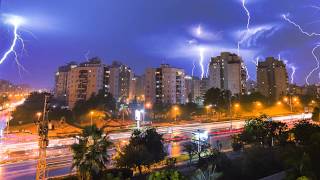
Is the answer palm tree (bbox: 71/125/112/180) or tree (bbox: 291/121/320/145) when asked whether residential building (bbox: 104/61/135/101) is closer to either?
tree (bbox: 291/121/320/145)

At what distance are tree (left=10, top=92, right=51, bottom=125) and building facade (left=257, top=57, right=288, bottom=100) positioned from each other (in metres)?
111

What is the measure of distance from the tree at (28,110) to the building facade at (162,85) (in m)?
41.6

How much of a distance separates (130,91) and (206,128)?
79084 mm

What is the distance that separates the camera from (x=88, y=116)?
91.2 m

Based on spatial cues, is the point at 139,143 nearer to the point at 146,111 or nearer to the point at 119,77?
the point at 146,111

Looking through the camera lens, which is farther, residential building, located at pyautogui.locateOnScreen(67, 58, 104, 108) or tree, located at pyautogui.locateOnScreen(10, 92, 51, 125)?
residential building, located at pyautogui.locateOnScreen(67, 58, 104, 108)

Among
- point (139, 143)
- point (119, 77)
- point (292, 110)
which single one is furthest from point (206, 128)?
point (119, 77)

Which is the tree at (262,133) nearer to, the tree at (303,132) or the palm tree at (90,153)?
the tree at (303,132)

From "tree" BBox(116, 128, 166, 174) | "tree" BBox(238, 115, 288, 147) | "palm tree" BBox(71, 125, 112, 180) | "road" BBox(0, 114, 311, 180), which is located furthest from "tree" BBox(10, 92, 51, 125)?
"palm tree" BBox(71, 125, 112, 180)

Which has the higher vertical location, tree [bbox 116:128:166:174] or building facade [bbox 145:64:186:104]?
building facade [bbox 145:64:186:104]

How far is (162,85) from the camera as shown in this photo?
125562mm

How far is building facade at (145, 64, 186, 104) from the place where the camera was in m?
125

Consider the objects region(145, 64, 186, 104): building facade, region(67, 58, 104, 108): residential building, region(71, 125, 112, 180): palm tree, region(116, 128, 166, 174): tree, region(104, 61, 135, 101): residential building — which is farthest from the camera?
region(104, 61, 135, 101): residential building

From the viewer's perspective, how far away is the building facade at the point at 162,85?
125m
